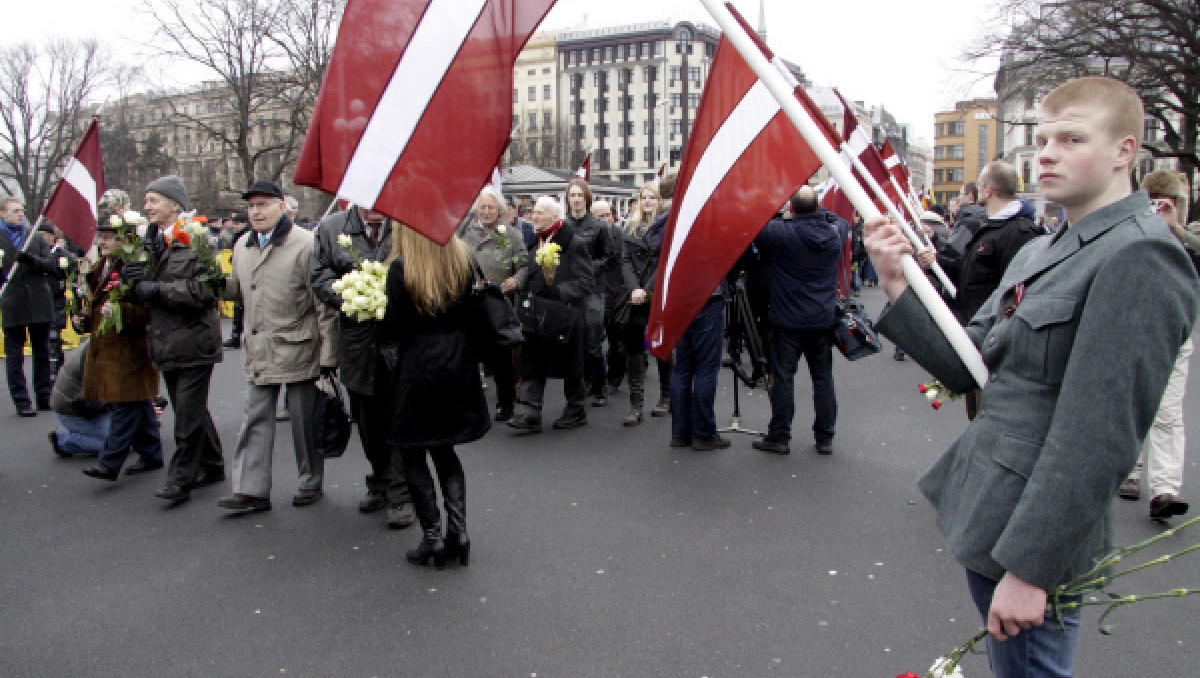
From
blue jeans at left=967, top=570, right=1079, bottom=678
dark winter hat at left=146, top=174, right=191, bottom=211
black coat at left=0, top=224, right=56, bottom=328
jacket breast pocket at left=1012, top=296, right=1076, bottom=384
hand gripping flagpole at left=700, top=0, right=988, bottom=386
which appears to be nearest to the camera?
jacket breast pocket at left=1012, top=296, right=1076, bottom=384

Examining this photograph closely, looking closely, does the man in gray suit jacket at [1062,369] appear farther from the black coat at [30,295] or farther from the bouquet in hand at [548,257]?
the black coat at [30,295]

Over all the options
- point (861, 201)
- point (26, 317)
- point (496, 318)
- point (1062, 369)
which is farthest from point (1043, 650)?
point (26, 317)

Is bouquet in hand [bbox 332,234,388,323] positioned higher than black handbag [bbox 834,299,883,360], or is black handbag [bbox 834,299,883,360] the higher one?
bouquet in hand [bbox 332,234,388,323]

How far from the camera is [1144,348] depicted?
1719 millimetres

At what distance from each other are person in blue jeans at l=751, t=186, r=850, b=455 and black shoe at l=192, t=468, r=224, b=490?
4156 millimetres

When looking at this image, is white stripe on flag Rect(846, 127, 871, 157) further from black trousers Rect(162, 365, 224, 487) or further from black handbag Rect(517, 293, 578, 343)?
black trousers Rect(162, 365, 224, 487)

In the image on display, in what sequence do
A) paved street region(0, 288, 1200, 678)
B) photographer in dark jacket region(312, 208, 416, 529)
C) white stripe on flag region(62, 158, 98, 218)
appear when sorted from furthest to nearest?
white stripe on flag region(62, 158, 98, 218) → photographer in dark jacket region(312, 208, 416, 529) → paved street region(0, 288, 1200, 678)

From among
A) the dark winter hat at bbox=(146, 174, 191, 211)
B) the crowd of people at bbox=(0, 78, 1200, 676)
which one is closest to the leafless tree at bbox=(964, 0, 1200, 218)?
the crowd of people at bbox=(0, 78, 1200, 676)

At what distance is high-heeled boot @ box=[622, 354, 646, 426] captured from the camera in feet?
27.1

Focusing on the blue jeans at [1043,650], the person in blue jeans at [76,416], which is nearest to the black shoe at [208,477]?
the person in blue jeans at [76,416]

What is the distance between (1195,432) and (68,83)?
55.2m

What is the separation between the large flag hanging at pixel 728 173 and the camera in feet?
15.3

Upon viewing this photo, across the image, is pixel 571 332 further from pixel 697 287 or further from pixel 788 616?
pixel 788 616

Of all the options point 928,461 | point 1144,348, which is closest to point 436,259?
point 1144,348
